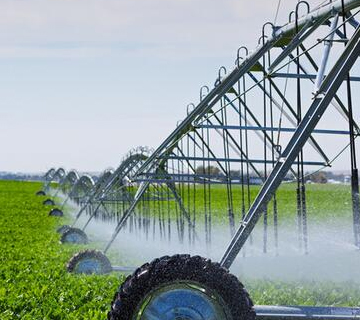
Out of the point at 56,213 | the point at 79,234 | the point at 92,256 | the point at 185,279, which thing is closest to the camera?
the point at 185,279

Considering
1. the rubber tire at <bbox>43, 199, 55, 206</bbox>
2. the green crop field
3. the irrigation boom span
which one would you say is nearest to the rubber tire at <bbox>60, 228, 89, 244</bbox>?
the green crop field

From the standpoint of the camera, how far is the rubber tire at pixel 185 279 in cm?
459

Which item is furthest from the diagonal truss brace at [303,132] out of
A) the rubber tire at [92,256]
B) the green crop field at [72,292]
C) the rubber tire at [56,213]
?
the rubber tire at [56,213]

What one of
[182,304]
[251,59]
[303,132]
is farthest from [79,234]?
[182,304]

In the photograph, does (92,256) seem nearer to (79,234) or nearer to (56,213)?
(79,234)

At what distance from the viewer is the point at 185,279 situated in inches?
182

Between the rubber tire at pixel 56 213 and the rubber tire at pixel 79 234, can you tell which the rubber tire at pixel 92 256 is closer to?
the rubber tire at pixel 79 234

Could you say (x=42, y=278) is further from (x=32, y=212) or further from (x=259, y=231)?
(x=32, y=212)

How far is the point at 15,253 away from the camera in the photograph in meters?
13.8

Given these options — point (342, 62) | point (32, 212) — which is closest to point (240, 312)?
point (342, 62)

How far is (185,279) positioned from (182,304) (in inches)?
6.0

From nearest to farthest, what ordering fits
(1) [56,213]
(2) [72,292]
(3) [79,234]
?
(2) [72,292] < (3) [79,234] < (1) [56,213]

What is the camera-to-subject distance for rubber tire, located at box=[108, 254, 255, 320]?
4594 millimetres

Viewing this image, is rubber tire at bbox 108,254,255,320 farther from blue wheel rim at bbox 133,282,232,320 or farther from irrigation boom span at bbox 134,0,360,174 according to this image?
irrigation boom span at bbox 134,0,360,174
